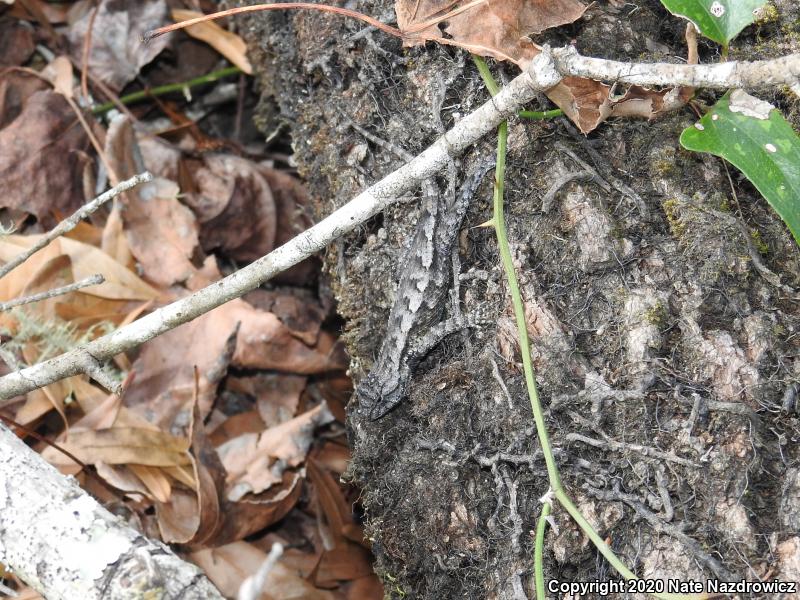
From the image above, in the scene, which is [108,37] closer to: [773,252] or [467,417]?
[467,417]

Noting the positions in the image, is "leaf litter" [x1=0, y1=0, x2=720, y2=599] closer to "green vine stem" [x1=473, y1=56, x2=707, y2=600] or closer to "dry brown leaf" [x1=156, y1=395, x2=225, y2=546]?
"dry brown leaf" [x1=156, y1=395, x2=225, y2=546]

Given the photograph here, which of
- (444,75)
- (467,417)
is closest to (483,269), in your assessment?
(467,417)

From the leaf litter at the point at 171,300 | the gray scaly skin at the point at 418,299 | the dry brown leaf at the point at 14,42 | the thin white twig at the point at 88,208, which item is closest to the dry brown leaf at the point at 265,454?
the leaf litter at the point at 171,300

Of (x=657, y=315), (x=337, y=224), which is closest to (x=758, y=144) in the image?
(x=657, y=315)

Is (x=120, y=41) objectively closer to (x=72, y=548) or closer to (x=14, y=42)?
(x=14, y=42)

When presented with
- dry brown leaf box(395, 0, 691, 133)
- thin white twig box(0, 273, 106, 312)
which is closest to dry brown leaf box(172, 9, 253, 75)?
dry brown leaf box(395, 0, 691, 133)

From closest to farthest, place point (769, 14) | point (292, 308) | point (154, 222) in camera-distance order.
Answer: point (769, 14) → point (154, 222) → point (292, 308)
